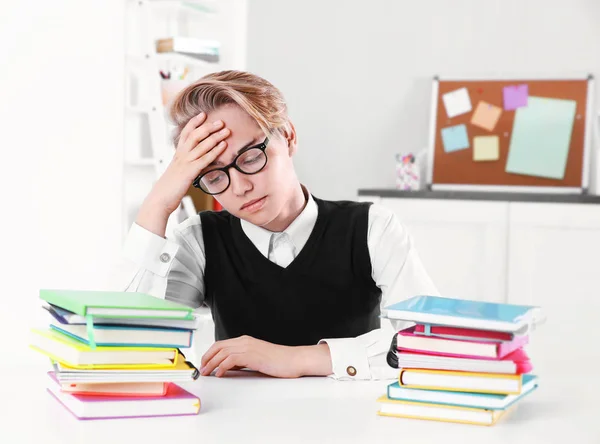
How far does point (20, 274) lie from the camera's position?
11.0 ft

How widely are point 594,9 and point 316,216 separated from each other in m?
2.77

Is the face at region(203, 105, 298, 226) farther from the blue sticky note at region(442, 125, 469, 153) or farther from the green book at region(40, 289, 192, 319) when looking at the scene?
the blue sticky note at region(442, 125, 469, 153)

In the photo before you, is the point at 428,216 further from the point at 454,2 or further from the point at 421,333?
the point at 421,333

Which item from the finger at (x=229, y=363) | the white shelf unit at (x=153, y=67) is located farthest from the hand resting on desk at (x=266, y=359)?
the white shelf unit at (x=153, y=67)

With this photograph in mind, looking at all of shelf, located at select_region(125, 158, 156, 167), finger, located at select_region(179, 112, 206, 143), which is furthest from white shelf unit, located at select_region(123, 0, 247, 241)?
finger, located at select_region(179, 112, 206, 143)

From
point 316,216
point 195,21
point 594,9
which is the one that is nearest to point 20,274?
point 195,21

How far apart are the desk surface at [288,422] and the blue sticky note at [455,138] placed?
3.00 meters

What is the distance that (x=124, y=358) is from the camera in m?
1.06

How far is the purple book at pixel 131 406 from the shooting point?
3.41 feet

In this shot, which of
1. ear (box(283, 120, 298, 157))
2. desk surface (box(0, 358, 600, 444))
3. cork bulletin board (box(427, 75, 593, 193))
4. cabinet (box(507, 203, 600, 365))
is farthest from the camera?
cork bulletin board (box(427, 75, 593, 193))

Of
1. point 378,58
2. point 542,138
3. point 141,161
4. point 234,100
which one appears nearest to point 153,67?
point 141,161

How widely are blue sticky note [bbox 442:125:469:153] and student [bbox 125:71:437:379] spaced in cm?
246

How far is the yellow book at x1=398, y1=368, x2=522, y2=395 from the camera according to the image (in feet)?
3.37

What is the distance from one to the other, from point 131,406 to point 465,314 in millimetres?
430
